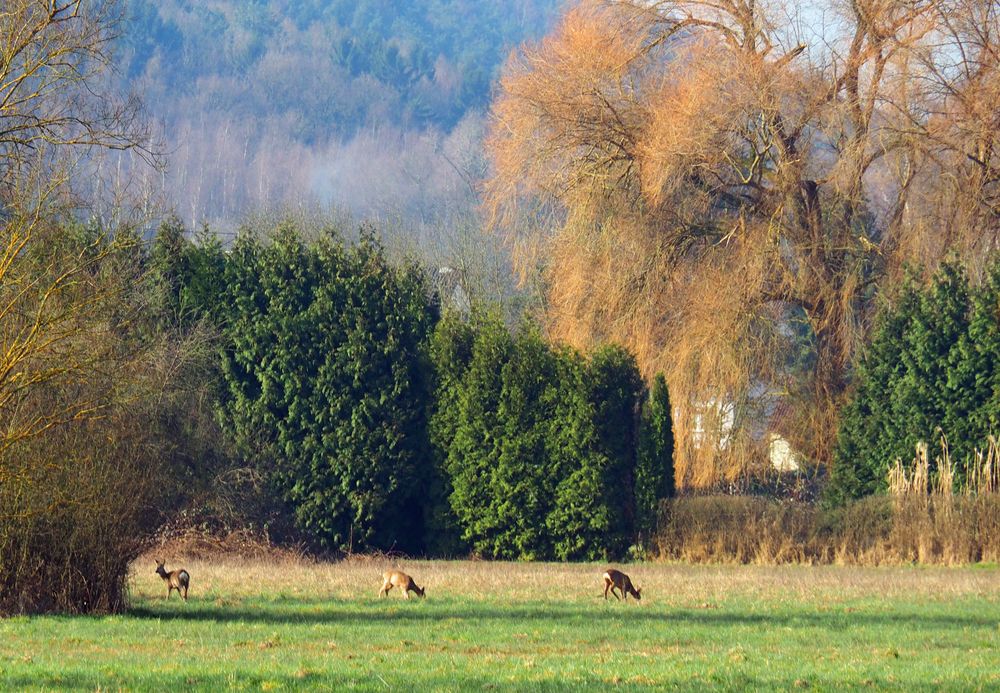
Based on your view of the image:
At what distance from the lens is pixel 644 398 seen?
23.0 metres

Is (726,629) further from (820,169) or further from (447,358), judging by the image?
(820,169)

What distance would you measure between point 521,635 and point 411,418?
37.0ft

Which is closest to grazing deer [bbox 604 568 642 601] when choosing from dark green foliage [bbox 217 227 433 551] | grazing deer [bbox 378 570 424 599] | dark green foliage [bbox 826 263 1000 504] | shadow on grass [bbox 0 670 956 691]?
grazing deer [bbox 378 570 424 599]

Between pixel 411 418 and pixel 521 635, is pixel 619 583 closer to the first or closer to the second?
pixel 521 635

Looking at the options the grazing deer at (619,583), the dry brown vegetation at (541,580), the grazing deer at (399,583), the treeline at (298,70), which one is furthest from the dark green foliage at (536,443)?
the treeline at (298,70)

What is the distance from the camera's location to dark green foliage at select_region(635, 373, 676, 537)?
73.3 feet

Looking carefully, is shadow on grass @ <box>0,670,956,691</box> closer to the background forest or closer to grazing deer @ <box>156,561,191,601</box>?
grazing deer @ <box>156,561,191,601</box>

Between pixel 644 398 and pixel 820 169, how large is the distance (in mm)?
6820

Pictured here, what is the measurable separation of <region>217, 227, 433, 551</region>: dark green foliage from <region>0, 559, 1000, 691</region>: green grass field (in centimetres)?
380

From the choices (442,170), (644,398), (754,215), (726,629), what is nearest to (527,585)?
(726,629)

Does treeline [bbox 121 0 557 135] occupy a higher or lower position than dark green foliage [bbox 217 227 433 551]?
higher

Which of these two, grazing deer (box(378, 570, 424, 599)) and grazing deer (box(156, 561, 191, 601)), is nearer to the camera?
grazing deer (box(156, 561, 191, 601))

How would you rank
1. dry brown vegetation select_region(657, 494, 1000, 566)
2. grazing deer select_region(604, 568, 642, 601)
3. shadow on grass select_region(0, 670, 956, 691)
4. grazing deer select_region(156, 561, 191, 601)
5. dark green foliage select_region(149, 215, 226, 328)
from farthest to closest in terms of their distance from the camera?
dark green foliage select_region(149, 215, 226, 328)
dry brown vegetation select_region(657, 494, 1000, 566)
grazing deer select_region(604, 568, 642, 601)
grazing deer select_region(156, 561, 191, 601)
shadow on grass select_region(0, 670, 956, 691)

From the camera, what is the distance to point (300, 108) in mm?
108562
